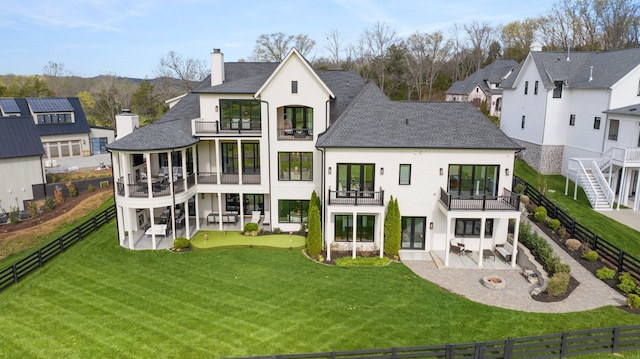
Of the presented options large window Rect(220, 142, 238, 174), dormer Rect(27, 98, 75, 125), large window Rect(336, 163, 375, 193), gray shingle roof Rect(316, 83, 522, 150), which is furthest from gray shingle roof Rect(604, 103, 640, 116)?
dormer Rect(27, 98, 75, 125)

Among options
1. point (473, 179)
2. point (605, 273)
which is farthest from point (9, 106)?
point (605, 273)

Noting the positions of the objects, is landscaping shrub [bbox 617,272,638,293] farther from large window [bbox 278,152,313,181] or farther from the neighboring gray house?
the neighboring gray house

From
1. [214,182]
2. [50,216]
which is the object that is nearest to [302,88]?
[214,182]

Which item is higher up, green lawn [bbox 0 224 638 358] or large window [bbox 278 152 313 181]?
large window [bbox 278 152 313 181]

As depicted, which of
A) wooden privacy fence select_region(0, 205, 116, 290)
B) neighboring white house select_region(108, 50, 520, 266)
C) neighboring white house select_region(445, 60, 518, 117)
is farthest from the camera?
neighboring white house select_region(445, 60, 518, 117)

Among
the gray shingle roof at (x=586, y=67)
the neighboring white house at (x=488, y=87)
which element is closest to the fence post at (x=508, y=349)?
the gray shingle roof at (x=586, y=67)

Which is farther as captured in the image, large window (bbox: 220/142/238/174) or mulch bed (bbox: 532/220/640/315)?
large window (bbox: 220/142/238/174)

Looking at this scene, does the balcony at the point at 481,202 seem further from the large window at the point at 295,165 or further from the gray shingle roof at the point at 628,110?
the gray shingle roof at the point at 628,110
